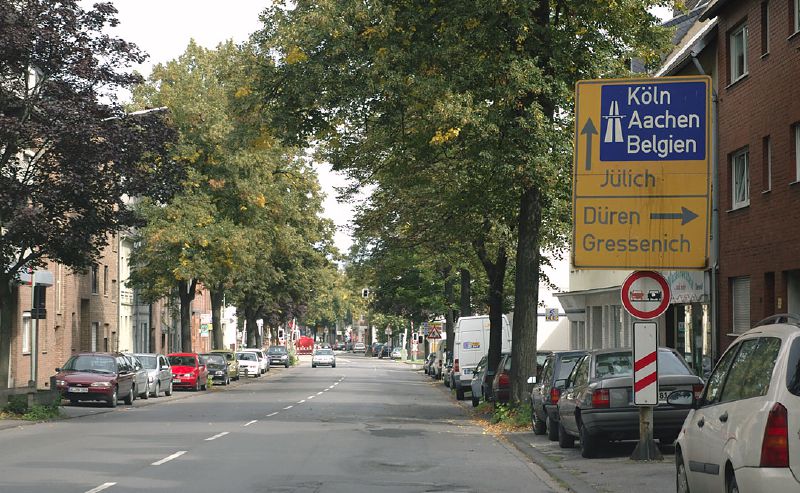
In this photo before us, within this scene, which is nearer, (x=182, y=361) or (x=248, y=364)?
(x=182, y=361)

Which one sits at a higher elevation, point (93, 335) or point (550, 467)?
point (93, 335)

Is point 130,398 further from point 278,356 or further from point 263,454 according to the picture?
point 278,356

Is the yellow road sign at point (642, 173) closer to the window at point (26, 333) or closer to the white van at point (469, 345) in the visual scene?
the white van at point (469, 345)

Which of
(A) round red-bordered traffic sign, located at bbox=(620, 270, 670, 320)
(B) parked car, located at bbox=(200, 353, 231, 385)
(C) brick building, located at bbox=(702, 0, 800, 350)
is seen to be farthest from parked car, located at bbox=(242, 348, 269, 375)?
(A) round red-bordered traffic sign, located at bbox=(620, 270, 670, 320)

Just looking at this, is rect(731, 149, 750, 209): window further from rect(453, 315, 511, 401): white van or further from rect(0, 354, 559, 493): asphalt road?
rect(453, 315, 511, 401): white van

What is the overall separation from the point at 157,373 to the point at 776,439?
35962 mm

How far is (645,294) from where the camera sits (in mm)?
15852

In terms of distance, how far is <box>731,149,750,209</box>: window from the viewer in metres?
27.4

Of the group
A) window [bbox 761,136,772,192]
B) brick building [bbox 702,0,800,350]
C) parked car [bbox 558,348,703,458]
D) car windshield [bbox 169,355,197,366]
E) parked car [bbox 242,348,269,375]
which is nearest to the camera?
parked car [bbox 558,348,703,458]

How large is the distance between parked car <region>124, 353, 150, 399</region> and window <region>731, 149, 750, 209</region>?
18539 mm

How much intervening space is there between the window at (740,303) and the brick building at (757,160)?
0.02 m

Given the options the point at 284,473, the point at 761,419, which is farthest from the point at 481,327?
the point at 761,419

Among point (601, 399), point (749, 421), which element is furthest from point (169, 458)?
point (749, 421)

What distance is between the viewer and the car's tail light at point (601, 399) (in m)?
16.8
